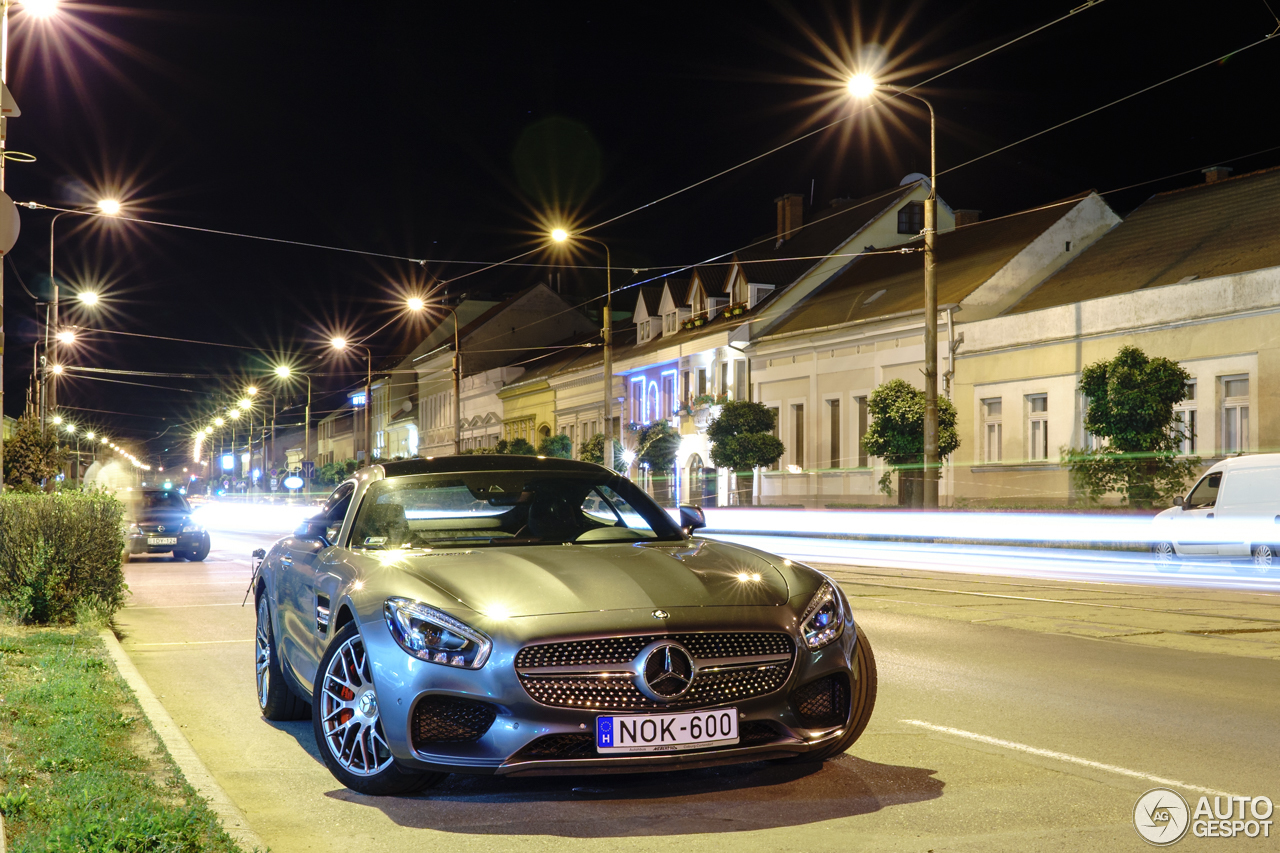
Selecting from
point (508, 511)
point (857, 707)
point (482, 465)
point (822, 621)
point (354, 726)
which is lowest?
point (354, 726)

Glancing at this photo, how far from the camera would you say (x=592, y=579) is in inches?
220

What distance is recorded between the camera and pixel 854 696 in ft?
18.4

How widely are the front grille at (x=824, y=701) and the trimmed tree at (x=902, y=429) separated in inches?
1067

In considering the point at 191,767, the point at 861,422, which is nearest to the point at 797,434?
the point at 861,422

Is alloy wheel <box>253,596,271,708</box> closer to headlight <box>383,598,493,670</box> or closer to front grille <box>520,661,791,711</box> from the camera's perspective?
headlight <box>383,598,493,670</box>

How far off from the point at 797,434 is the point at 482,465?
38.2m

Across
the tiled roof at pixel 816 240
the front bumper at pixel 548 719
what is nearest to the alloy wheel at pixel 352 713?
the front bumper at pixel 548 719

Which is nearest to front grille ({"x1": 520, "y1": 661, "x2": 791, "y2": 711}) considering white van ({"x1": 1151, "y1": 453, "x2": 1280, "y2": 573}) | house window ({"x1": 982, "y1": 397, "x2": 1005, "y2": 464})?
white van ({"x1": 1151, "y1": 453, "x2": 1280, "y2": 573})

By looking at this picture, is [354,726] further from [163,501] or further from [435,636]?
[163,501]

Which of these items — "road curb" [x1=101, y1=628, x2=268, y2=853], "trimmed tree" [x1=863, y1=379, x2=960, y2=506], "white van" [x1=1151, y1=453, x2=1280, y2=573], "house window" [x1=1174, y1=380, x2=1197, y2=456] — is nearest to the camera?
"road curb" [x1=101, y1=628, x2=268, y2=853]

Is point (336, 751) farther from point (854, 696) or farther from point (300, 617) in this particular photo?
point (854, 696)

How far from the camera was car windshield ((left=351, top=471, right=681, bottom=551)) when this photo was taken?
265 inches

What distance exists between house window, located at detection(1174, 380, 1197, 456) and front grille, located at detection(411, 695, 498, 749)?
27424mm

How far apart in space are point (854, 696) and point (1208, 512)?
1778cm
